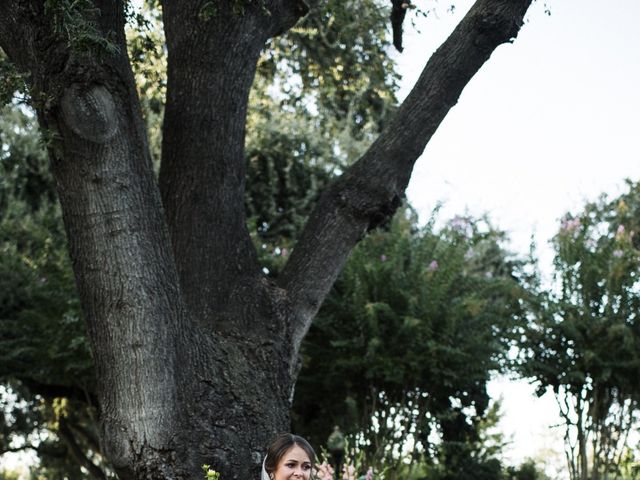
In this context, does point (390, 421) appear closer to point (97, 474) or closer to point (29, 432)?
point (97, 474)

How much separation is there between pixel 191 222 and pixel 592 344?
253 inches

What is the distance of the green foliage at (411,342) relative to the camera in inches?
446

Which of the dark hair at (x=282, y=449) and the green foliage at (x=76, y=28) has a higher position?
the green foliage at (x=76, y=28)

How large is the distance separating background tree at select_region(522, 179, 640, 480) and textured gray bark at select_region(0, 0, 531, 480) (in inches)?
209

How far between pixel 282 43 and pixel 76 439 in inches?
357

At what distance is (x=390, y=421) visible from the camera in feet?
38.2

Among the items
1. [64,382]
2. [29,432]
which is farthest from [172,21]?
[29,432]

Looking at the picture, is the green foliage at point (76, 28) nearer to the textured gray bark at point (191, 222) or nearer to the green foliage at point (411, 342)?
the textured gray bark at point (191, 222)

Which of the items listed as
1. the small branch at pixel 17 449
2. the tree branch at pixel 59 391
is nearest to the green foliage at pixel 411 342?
the tree branch at pixel 59 391

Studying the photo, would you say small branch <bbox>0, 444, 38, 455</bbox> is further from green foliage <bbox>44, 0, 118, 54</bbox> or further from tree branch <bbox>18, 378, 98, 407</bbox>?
green foliage <bbox>44, 0, 118, 54</bbox>

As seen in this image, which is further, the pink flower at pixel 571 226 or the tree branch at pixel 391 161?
the pink flower at pixel 571 226

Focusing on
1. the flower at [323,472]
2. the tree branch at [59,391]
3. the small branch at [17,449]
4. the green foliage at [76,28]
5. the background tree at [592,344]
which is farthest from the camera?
the small branch at [17,449]

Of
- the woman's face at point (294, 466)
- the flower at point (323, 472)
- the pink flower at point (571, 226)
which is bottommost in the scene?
the woman's face at point (294, 466)

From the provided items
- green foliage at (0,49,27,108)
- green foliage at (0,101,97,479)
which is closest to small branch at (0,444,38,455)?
green foliage at (0,101,97,479)
